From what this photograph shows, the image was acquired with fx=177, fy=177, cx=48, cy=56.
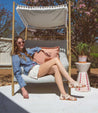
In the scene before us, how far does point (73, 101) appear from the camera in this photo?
279cm

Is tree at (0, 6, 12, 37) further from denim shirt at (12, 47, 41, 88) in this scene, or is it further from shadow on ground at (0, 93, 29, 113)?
shadow on ground at (0, 93, 29, 113)

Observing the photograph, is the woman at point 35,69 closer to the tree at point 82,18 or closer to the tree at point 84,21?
the tree at point 82,18

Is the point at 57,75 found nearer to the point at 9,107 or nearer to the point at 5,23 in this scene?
the point at 9,107

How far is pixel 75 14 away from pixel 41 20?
174cm

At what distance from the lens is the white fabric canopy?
3.23m

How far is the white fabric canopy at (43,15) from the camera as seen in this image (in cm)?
323

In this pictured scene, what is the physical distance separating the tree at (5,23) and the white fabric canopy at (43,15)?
2.80 m

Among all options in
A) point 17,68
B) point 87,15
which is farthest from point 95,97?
point 87,15

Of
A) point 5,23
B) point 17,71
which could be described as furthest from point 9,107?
point 5,23

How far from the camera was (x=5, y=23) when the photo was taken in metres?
7.20

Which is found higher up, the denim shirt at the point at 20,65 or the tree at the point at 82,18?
the tree at the point at 82,18

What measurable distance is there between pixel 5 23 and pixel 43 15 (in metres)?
4.00

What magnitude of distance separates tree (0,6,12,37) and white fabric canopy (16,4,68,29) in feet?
9.19

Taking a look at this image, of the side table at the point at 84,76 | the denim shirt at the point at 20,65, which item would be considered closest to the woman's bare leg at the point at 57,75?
the denim shirt at the point at 20,65
